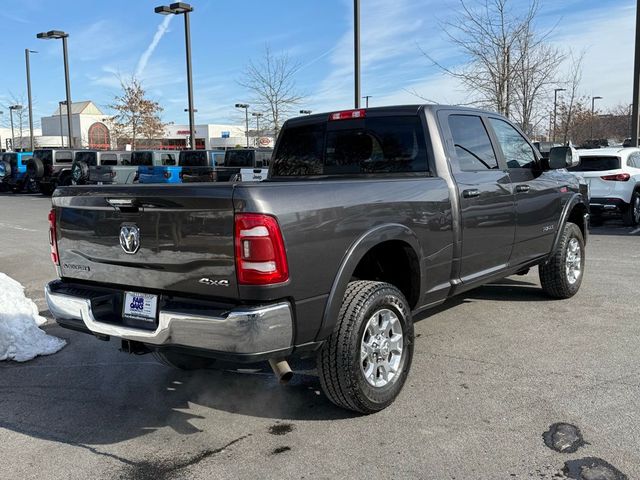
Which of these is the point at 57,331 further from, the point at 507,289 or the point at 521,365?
the point at 507,289

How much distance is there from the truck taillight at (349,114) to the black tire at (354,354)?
1.70 meters

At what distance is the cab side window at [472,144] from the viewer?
4738mm

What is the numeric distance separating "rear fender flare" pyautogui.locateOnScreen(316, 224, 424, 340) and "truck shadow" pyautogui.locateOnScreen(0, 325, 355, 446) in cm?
75

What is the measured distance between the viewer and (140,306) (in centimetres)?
338

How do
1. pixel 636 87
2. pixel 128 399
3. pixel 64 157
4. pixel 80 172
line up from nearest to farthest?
pixel 128 399
pixel 636 87
pixel 80 172
pixel 64 157

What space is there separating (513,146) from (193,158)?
57.2 feet

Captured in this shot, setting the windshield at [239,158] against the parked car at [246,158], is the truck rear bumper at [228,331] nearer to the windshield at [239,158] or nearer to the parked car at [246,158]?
the parked car at [246,158]

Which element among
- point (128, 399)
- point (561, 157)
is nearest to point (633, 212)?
point (561, 157)

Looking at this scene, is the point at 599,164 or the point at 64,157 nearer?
the point at 599,164

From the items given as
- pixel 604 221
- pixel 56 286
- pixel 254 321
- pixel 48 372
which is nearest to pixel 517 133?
pixel 254 321

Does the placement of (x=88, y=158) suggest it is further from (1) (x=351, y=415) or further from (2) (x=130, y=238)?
(1) (x=351, y=415)

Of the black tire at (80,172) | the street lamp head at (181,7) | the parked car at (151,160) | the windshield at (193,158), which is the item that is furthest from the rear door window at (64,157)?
the street lamp head at (181,7)

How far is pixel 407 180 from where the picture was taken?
4.06m

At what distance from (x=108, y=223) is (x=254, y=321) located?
118 cm
